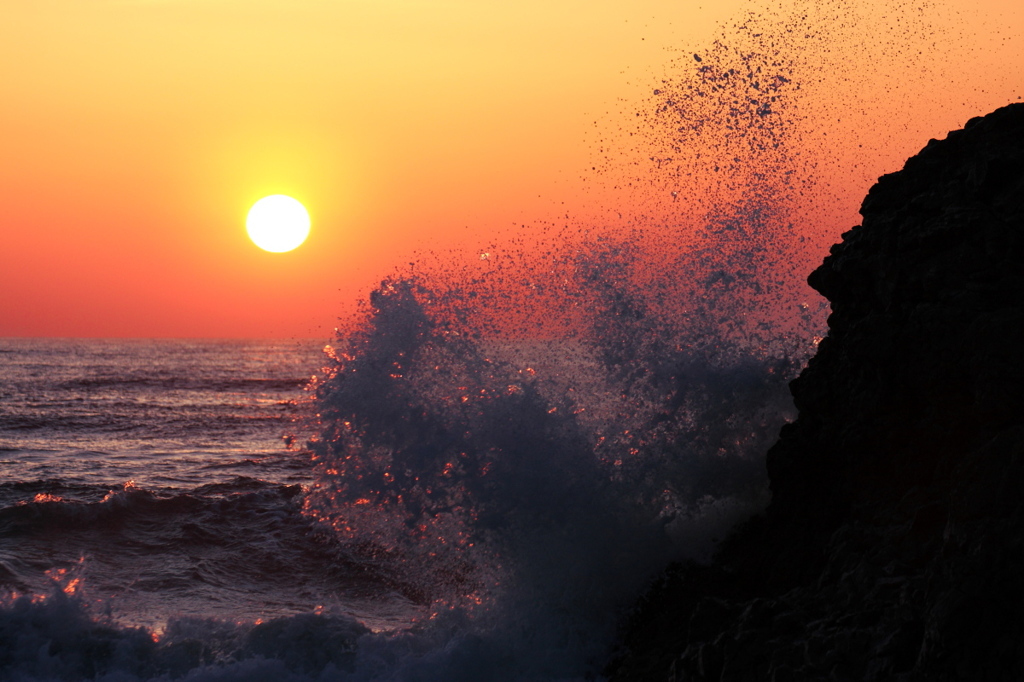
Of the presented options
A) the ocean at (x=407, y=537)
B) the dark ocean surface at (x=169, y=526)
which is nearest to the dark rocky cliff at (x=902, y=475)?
the ocean at (x=407, y=537)

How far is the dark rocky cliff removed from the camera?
3225 mm

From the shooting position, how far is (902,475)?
4.46 metres

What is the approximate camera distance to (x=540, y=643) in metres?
5.88

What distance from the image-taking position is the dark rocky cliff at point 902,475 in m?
3.22

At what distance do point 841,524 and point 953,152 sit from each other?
2.61 meters

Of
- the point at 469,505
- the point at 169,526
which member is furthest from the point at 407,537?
the point at 169,526

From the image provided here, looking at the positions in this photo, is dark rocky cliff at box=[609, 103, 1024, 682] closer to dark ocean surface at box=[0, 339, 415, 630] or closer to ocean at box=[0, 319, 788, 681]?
ocean at box=[0, 319, 788, 681]

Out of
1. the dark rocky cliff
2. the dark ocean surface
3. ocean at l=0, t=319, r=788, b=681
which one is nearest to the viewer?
the dark rocky cliff

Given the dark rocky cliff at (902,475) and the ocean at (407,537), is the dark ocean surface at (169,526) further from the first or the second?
the dark rocky cliff at (902,475)

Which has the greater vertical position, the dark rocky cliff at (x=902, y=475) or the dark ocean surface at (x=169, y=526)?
the dark rocky cliff at (x=902, y=475)

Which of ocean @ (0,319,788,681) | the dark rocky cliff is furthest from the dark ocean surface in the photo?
the dark rocky cliff

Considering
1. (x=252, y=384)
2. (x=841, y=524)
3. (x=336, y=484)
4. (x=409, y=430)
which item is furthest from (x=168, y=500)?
(x=252, y=384)

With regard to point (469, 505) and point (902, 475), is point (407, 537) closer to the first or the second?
point (469, 505)

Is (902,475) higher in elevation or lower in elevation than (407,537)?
higher
